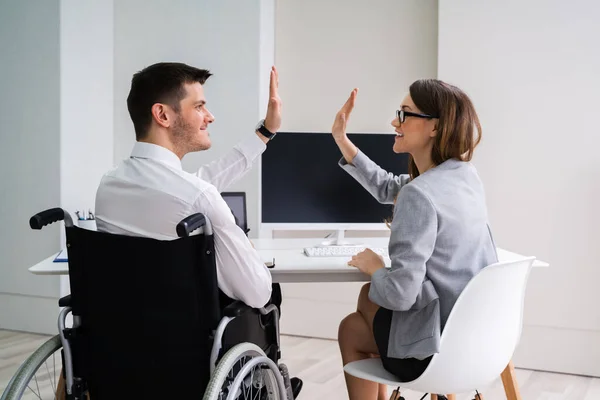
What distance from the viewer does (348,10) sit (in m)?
4.00

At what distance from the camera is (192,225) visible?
4.74 feet

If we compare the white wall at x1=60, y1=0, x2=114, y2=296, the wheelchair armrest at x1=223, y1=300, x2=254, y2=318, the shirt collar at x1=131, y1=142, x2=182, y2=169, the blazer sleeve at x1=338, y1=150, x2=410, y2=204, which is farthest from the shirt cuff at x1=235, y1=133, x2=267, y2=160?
the white wall at x1=60, y1=0, x2=114, y2=296

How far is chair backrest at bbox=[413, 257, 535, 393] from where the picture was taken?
1.74 metres

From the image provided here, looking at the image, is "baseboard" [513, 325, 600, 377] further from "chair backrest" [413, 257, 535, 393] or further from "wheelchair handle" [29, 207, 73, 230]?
"wheelchair handle" [29, 207, 73, 230]

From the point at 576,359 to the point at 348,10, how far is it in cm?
242

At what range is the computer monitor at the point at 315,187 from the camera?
110 inches

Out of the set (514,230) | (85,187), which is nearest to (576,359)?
(514,230)

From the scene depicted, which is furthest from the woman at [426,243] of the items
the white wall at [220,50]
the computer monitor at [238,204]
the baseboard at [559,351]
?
the white wall at [220,50]

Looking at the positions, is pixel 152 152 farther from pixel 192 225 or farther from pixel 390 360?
pixel 390 360

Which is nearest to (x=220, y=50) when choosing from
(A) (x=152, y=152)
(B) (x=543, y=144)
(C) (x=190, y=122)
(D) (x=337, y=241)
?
(D) (x=337, y=241)

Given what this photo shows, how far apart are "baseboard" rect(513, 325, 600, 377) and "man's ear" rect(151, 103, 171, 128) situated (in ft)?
8.00

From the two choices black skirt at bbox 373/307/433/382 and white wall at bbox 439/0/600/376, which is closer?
black skirt at bbox 373/307/433/382

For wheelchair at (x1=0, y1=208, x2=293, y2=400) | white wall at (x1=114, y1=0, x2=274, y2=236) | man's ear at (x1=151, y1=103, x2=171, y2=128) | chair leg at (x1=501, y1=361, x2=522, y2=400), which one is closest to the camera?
wheelchair at (x1=0, y1=208, x2=293, y2=400)

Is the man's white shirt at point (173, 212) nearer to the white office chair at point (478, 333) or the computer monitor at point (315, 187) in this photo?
the white office chair at point (478, 333)
